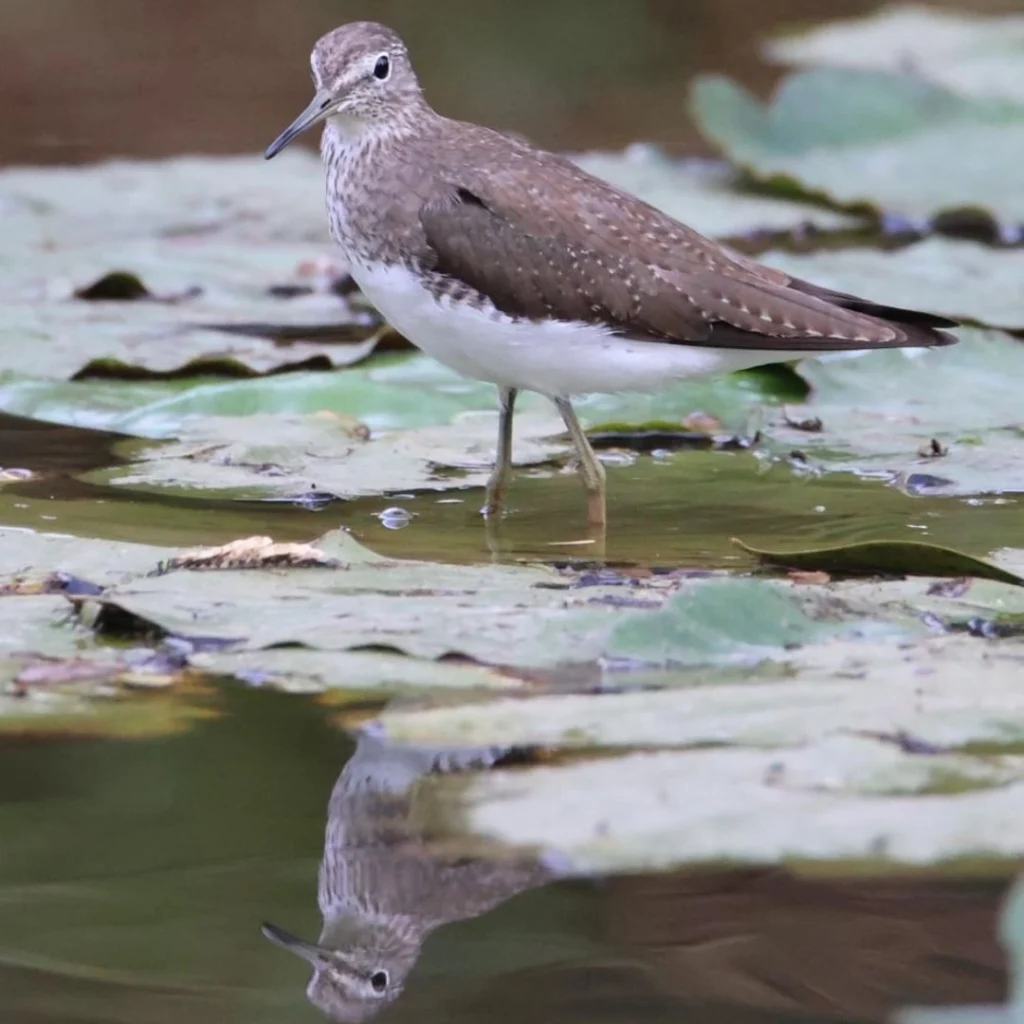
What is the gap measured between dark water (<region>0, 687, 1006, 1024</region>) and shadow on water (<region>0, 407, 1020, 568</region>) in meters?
1.77

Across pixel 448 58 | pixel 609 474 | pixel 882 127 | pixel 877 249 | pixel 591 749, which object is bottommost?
pixel 591 749

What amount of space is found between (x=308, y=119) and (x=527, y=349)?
3.69ft

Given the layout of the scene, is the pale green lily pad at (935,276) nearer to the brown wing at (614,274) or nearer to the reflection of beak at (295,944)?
the brown wing at (614,274)

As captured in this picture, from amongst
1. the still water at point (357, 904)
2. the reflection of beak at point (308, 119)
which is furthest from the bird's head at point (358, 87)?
the still water at point (357, 904)

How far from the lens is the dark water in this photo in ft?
10.7

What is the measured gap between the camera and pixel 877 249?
980 centimetres

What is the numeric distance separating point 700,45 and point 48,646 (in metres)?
11.9

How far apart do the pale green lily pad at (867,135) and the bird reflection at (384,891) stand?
259 inches

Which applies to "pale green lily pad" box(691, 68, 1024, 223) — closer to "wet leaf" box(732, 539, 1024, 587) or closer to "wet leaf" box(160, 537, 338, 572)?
"wet leaf" box(732, 539, 1024, 587)

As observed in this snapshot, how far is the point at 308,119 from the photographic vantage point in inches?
255

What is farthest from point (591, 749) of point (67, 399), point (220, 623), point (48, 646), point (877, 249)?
point (877, 249)

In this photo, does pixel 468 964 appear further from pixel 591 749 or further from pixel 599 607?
pixel 599 607

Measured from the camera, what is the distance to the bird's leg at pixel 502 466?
633 centimetres

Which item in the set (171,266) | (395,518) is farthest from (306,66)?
(395,518)
